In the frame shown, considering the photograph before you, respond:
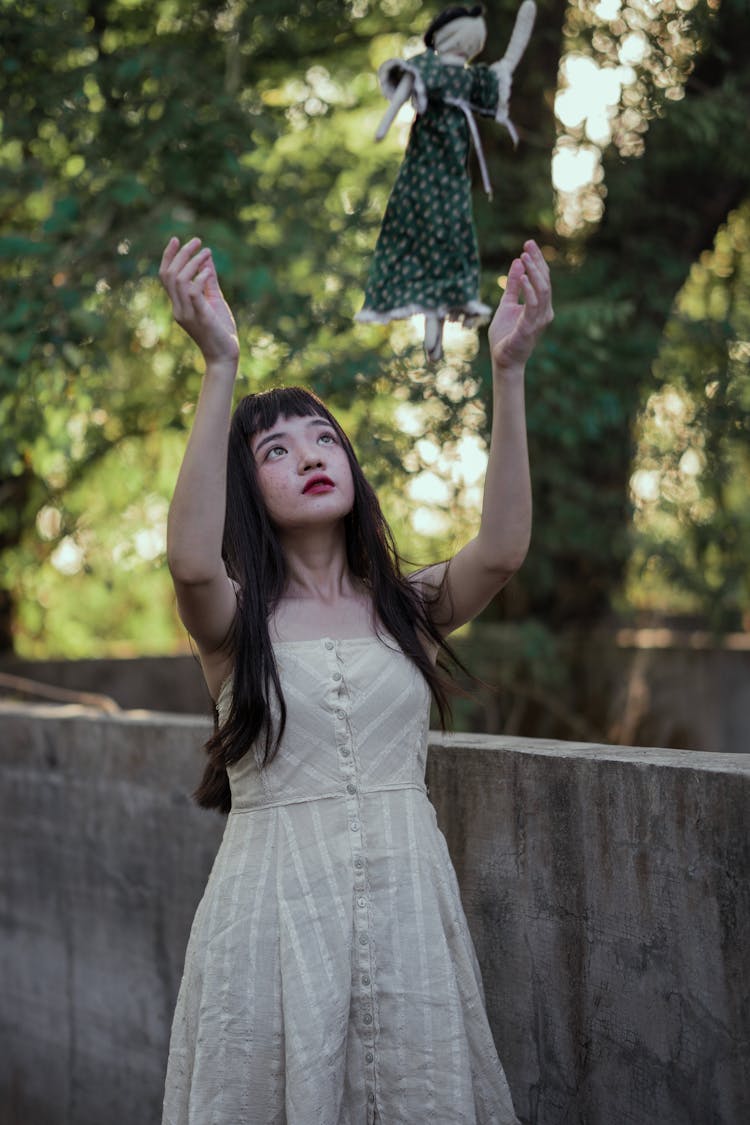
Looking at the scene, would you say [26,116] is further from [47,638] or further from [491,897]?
[47,638]

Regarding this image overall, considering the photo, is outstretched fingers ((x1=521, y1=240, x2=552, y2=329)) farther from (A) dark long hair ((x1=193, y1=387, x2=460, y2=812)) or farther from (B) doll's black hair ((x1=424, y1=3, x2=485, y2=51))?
(B) doll's black hair ((x1=424, y1=3, x2=485, y2=51))

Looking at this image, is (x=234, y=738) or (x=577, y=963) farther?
(x=577, y=963)

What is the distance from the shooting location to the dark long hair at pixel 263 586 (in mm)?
2449

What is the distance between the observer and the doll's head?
315cm

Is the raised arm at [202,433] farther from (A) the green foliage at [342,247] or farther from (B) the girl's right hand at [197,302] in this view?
(A) the green foliage at [342,247]

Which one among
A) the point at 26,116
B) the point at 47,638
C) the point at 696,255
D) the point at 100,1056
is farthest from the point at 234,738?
the point at 47,638

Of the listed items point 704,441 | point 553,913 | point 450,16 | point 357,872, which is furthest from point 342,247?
point 357,872

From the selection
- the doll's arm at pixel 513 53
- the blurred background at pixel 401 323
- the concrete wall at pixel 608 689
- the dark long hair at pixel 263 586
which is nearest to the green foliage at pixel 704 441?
the blurred background at pixel 401 323

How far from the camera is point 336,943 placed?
2.38 meters

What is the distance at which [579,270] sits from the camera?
664 centimetres

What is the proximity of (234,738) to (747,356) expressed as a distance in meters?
4.65

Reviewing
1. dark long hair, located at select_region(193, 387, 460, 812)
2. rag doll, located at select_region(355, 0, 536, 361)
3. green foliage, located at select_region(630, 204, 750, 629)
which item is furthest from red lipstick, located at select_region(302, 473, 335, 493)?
green foliage, located at select_region(630, 204, 750, 629)

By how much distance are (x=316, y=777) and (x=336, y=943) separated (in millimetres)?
287

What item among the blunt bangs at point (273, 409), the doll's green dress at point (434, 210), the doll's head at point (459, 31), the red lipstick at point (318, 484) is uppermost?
the doll's head at point (459, 31)
